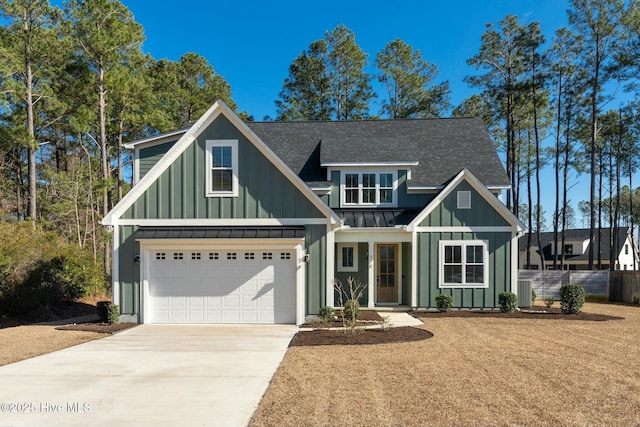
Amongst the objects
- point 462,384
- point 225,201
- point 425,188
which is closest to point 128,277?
point 225,201

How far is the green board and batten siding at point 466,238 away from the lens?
49.6ft

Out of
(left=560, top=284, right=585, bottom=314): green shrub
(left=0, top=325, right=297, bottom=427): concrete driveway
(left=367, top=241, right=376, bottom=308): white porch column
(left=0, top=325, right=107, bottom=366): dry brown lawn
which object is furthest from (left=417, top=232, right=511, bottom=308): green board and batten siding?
(left=0, top=325, right=107, bottom=366): dry brown lawn

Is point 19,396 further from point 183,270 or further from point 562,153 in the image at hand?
point 562,153

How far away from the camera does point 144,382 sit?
698 centimetres

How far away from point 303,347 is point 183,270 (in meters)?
5.31

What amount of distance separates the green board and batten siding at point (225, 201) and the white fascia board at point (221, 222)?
10 cm

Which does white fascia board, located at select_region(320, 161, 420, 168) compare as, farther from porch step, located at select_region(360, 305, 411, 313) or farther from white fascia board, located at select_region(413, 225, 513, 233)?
porch step, located at select_region(360, 305, 411, 313)

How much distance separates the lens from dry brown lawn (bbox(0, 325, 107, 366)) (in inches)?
356

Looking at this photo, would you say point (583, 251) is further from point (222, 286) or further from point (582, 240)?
point (222, 286)

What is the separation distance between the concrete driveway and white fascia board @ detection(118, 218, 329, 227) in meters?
3.53

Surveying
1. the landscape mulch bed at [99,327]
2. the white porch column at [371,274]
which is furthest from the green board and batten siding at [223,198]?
the white porch column at [371,274]

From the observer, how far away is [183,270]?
13047 mm

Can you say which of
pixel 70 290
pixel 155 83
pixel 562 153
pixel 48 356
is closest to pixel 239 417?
pixel 48 356

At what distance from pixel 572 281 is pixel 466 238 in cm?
1184
